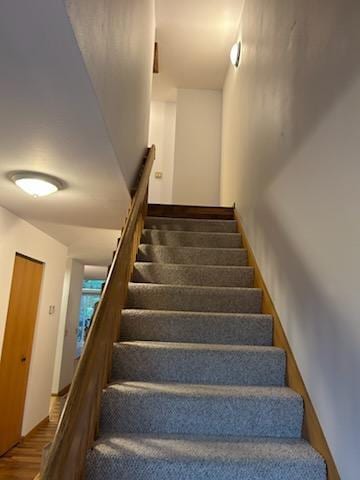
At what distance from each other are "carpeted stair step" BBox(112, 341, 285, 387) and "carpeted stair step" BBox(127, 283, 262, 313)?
56 centimetres

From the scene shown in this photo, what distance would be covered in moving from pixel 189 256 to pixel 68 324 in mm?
3879

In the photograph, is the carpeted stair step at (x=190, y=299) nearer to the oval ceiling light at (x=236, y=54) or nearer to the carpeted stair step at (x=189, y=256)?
the carpeted stair step at (x=189, y=256)

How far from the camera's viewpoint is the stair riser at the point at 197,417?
1.76m

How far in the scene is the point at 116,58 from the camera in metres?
1.87

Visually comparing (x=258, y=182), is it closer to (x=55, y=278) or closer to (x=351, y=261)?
(x=351, y=261)

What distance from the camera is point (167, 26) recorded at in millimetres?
4387

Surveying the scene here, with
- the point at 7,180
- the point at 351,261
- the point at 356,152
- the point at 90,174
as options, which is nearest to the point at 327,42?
the point at 356,152

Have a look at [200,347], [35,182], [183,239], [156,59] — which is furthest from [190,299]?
[156,59]

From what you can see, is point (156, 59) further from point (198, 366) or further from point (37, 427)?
point (37, 427)

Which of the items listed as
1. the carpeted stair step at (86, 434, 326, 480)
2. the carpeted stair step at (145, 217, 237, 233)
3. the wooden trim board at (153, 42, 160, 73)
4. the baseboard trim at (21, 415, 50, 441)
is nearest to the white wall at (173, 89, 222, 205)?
the wooden trim board at (153, 42, 160, 73)

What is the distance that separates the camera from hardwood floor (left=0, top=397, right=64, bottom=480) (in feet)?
9.79

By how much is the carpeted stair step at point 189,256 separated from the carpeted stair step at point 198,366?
1188 mm

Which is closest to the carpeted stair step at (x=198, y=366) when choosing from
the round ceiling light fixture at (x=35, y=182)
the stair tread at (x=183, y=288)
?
the stair tread at (x=183, y=288)

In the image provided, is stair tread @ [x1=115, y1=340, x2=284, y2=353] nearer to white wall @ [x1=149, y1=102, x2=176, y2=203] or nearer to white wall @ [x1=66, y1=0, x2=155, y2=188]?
white wall @ [x1=66, y1=0, x2=155, y2=188]
